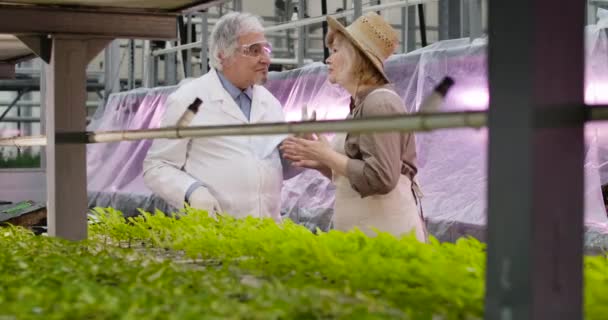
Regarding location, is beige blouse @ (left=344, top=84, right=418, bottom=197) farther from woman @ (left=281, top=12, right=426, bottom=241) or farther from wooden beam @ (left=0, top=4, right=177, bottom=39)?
wooden beam @ (left=0, top=4, right=177, bottom=39)

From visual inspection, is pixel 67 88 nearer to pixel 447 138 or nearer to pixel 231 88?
pixel 231 88

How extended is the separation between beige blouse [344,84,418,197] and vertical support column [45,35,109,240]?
676mm

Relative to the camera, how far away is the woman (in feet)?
7.68

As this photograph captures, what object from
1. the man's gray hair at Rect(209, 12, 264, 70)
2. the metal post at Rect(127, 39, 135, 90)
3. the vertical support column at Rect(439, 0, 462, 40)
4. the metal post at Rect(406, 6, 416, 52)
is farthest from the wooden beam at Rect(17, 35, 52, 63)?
the metal post at Rect(127, 39, 135, 90)

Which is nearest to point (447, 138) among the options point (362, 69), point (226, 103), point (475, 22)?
point (475, 22)

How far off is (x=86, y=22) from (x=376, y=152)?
2.50 ft

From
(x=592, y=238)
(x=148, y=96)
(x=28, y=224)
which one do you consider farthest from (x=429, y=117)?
(x=148, y=96)

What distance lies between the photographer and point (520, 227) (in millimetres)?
721

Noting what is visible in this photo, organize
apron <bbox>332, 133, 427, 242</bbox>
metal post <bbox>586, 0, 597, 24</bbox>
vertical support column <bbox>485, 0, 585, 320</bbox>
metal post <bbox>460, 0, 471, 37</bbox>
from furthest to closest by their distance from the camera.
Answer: metal post <bbox>460, 0, 471, 37</bbox>, metal post <bbox>586, 0, 597, 24</bbox>, apron <bbox>332, 133, 427, 242</bbox>, vertical support column <bbox>485, 0, 585, 320</bbox>

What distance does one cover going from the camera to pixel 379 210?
2439 mm

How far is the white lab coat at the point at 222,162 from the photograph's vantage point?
2.90m

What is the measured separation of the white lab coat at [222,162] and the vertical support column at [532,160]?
2.13 metres

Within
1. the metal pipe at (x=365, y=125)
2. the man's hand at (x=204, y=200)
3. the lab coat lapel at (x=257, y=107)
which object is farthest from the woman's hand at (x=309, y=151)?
the metal pipe at (x=365, y=125)

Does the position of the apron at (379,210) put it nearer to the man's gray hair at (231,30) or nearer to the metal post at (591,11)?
the man's gray hair at (231,30)
